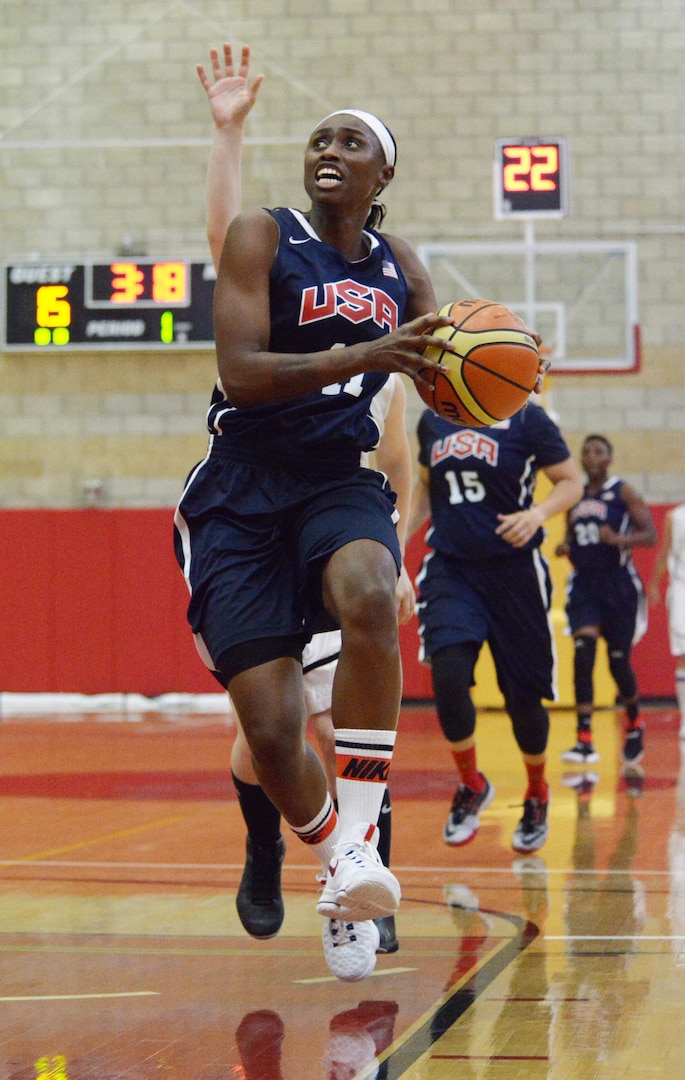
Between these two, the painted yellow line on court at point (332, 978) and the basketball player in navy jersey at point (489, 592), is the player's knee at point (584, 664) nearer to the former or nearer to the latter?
the basketball player in navy jersey at point (489, 592)

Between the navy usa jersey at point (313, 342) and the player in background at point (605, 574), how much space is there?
227 inches

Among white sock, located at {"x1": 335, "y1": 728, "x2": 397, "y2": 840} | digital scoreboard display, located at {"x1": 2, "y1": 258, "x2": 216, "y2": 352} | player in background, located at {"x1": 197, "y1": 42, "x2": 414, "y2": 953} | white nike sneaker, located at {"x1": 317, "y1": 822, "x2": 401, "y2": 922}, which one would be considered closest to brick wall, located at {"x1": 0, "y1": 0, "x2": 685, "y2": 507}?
digital scoreboard display, located at {"x1": 2, "y1": 258, "x2": 216, "y2": 352}

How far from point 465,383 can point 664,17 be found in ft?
40.2

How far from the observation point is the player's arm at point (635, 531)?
928 centimetres

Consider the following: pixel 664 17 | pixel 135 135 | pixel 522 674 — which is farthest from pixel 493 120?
pixel 522 674

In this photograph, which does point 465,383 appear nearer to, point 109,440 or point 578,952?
point 578,952

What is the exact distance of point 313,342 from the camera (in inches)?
131

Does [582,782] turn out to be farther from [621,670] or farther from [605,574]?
[605,574]

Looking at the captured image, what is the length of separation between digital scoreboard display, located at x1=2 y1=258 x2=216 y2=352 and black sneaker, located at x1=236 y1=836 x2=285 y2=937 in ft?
33.6

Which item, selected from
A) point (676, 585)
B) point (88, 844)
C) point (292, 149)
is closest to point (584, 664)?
point (676, 585)

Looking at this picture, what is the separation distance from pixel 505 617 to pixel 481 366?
250cm

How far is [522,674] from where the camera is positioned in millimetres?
5562

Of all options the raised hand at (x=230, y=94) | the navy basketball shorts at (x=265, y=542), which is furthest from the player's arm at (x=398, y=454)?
the raised hand at (x=230, y=94)

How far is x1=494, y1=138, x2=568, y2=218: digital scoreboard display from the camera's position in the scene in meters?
11.5
